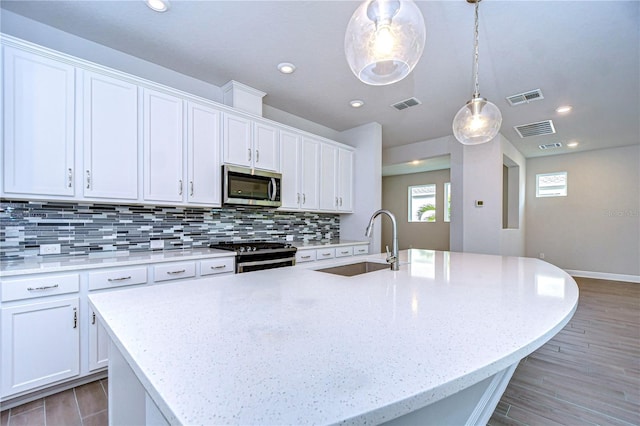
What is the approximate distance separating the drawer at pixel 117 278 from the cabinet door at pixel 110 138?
643 millimetres

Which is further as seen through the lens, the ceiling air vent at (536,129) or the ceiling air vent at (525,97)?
the ceiling air vent at (536,129)

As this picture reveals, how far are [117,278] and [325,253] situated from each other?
2.24m

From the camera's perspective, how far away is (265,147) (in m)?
3.44

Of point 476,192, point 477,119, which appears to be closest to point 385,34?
point 477,119

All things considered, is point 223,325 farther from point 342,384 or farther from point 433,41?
point 433,41

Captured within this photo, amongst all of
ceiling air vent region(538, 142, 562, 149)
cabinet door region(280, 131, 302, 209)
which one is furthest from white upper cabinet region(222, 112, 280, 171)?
ceiling air vent region(538, 142, 562, 149)

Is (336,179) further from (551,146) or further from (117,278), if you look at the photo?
(551,146)

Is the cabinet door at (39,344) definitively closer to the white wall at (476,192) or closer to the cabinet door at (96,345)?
the cabinet door at (96,345)

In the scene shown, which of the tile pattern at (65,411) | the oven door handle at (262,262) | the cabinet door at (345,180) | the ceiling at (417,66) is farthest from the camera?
the cabinet door at (345,180)

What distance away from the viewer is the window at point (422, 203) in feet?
28.0

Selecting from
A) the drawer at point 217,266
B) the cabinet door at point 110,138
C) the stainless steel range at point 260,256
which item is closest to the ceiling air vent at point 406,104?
the stainless steel range at point 260,256

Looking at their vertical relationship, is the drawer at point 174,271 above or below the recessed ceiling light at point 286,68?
below

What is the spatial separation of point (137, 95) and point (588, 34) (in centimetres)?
374

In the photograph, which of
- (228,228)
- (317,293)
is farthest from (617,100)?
(228,228)
